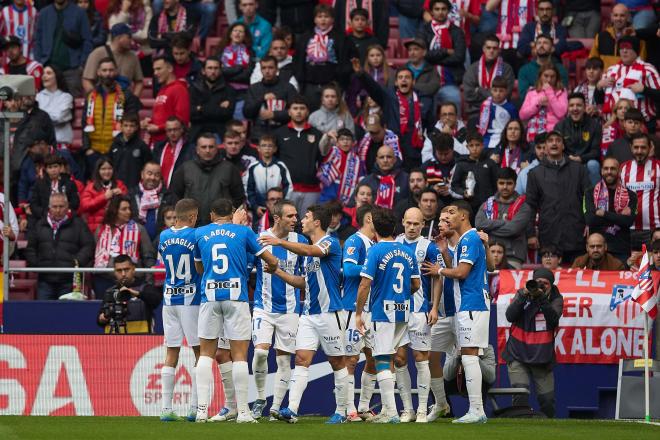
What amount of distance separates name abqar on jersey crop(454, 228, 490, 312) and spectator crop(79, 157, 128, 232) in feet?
24.1

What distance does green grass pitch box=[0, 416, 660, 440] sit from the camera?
13.5 m

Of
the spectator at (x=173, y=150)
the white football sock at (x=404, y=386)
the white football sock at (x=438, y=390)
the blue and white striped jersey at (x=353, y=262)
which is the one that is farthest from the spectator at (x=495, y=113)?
the white football sock at (x=404, y=386)

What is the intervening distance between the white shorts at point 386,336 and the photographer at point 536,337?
9.01ft

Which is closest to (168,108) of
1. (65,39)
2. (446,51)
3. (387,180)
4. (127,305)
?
(65,39)

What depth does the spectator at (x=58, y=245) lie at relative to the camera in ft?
67.1

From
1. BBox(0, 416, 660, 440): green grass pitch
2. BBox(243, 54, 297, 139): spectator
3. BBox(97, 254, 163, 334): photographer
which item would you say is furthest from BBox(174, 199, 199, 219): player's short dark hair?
BBox(243, 54, 297, 139): spectator

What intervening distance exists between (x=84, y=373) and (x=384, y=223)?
4.99m

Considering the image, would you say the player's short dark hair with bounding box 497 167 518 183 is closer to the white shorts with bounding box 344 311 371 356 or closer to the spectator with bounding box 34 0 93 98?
the white shorts with bounding box 344 311 371 356

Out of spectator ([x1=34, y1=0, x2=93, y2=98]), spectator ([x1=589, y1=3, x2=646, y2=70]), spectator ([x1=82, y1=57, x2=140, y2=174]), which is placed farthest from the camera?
spectator ([x1=34, y1=0, x2=93, y2=98])

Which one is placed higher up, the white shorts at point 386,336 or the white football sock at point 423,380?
the white shorts at point 386,336

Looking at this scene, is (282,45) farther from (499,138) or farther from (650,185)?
(650,185)

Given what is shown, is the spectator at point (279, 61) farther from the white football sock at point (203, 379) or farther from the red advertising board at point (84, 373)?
the white football sock at point (203, 379)

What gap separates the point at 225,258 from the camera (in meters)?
15.0

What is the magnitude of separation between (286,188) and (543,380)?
5.29 m
